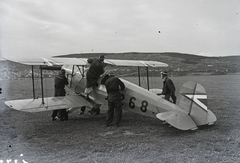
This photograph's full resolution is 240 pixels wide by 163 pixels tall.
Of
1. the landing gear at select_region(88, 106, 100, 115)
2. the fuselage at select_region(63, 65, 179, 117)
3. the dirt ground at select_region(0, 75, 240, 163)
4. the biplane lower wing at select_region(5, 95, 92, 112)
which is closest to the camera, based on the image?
the dirt ground at select_region(0, 75, 240, 163)

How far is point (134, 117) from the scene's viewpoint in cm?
837

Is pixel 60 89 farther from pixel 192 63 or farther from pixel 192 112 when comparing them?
pixel 192 63

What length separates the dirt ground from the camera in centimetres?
435

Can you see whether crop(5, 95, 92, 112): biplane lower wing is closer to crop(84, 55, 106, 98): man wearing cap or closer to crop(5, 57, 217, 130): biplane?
crop(5, 57, 217, 130): biplane

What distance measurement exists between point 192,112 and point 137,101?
1844 millimetres

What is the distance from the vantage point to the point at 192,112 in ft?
19.4

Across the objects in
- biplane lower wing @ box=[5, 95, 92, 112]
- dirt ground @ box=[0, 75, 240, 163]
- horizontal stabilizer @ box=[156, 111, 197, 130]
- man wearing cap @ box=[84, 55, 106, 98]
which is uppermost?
man wearing cap @ box=[84, 55, 106, 98]

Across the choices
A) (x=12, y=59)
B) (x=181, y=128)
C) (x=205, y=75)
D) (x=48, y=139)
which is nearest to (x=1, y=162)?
(x=48, y=139)

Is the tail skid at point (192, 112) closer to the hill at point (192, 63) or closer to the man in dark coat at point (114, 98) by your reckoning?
the man in dark coat at point (114, 98)

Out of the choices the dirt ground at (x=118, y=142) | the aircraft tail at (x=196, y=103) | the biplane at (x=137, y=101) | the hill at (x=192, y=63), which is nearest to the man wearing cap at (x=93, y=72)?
the biplane at (x=137, y=101)

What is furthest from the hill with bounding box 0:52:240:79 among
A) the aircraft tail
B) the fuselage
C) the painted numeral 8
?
the aircraft tail

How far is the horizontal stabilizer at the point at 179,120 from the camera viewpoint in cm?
560

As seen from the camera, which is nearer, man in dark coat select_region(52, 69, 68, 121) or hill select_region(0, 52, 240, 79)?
man in dark coat select_region(52, 69, 68, 121)

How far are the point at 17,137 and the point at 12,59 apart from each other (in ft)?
7.35
